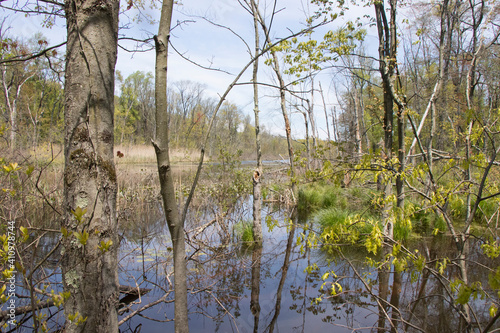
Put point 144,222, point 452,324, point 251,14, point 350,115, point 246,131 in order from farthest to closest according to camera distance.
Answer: point 246,131 → point 350,115 → point 144,222 → point 251,14 → point 452,324

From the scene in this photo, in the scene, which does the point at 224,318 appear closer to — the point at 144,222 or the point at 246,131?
the point at 144,222

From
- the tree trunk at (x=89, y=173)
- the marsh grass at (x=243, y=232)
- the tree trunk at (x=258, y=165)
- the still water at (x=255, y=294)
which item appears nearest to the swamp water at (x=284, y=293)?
the still water at (x=255, y=294)

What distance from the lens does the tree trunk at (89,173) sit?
137 cm

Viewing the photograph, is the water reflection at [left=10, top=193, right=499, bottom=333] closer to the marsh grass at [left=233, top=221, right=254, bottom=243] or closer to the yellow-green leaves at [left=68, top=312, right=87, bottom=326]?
the marsh grass at [left=233, top=221, right=254, bottom=243]

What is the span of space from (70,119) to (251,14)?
6358 millimetres

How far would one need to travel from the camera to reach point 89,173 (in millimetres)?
1396

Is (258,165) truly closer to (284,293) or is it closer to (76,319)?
(284,293)

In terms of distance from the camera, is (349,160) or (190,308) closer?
(349,160)

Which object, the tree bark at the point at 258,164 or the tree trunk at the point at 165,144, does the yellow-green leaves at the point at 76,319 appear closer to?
the tree trunk at the point at 165,144

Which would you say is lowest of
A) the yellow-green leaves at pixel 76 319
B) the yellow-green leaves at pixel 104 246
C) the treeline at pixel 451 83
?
the yellow-green leaves at pixel 76 319

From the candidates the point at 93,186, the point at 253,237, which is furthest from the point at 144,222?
the point at 93,186

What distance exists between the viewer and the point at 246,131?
60.1m

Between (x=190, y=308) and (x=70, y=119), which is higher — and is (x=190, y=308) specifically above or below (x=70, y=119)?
below

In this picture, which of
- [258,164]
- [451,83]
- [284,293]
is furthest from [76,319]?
[451,83]
